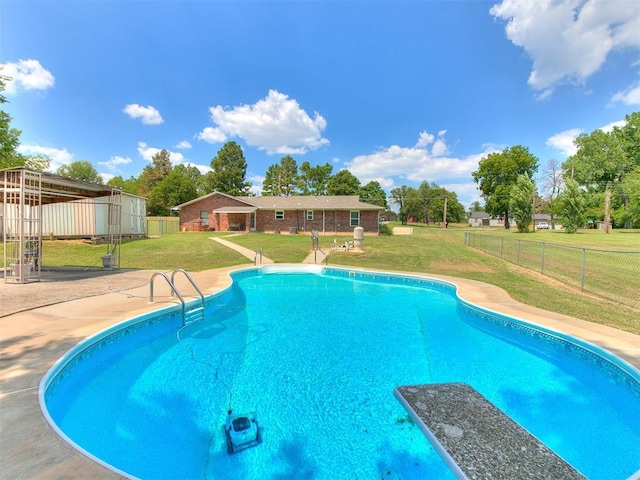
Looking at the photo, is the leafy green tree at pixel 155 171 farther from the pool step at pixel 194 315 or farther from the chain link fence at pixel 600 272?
the chain link fence at pixel 600 272

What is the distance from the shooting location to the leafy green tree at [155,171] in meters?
57.1

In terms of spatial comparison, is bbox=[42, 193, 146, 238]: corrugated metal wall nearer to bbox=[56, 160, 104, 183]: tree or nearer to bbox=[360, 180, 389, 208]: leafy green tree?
bbox=[360, 180, 389, 208]: leafy green tree

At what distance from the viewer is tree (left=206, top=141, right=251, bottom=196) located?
51531 mm

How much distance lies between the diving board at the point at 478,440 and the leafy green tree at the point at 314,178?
185 ft

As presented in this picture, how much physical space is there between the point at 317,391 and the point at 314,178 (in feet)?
188

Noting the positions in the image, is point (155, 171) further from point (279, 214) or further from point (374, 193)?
point (374, 193)

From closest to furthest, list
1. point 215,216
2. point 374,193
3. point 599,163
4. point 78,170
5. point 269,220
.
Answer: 1. point 269,220
2. point 215,216
3. point 599,163
4. point 78,170
5. point 374,193

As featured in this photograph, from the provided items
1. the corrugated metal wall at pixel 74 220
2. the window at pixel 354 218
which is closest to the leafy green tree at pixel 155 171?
the corrugated metal wall at pixel 74 220

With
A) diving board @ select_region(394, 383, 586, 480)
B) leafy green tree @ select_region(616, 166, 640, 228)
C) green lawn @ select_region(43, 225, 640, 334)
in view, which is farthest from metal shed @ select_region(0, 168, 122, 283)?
leafy green tree @ select_region(616, 166, 640, 228)

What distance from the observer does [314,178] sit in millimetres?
59531

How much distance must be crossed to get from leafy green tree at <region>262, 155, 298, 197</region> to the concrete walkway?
48297 mm

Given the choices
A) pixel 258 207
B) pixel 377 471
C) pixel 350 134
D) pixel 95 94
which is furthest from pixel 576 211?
pixel 95 94

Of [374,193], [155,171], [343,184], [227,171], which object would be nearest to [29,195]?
[227,171]

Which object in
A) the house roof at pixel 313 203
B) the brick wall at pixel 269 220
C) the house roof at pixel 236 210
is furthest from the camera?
the house roof at pixel 236 210
